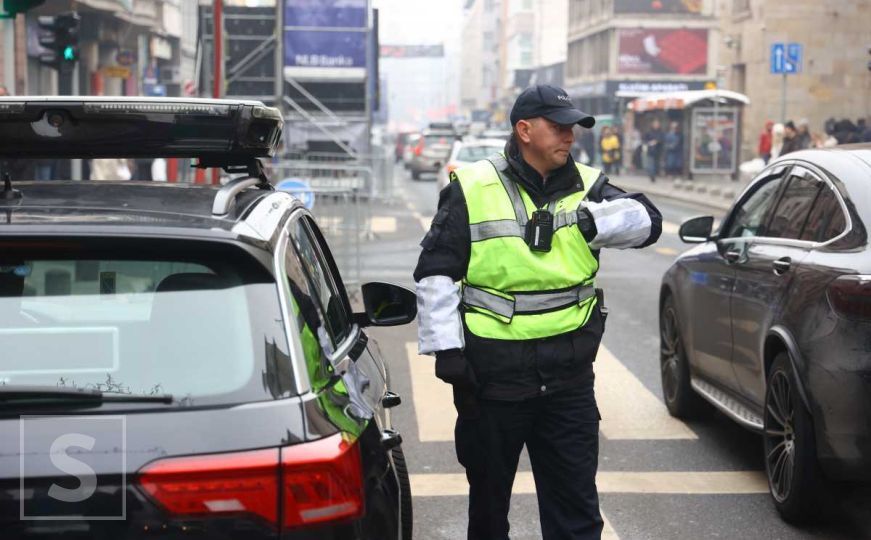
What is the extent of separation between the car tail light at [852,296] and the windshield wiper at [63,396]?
3.24 meters

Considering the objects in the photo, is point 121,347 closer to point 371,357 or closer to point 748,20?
point 371,357

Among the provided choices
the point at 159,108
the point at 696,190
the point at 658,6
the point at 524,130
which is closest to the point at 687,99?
the point at 696,190

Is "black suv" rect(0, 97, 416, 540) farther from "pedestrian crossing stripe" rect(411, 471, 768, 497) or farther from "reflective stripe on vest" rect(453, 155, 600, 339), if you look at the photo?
"pedestrian crossing stripe" rect(411, 471, 768, 497)

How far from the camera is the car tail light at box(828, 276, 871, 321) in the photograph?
17.2ft

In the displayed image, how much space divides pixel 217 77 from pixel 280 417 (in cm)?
1461

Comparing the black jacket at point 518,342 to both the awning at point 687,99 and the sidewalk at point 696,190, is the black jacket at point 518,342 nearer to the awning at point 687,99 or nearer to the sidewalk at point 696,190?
the sidewalk at point 696,190

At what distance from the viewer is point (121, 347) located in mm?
2979

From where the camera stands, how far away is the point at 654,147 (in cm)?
4391

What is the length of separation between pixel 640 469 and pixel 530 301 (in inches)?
111

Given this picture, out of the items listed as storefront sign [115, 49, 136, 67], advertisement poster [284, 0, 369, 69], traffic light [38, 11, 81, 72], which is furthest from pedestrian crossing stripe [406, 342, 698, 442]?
storefront sign [115, 49, 136, 67]

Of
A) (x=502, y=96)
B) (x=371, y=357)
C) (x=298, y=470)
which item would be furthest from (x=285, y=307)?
(x=502, y=96)

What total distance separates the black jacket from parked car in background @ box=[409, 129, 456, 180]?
40.4 m

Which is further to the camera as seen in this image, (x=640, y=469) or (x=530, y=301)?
(x=640, y=469)

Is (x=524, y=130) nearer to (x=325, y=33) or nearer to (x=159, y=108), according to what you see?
(x=159, y=108)
